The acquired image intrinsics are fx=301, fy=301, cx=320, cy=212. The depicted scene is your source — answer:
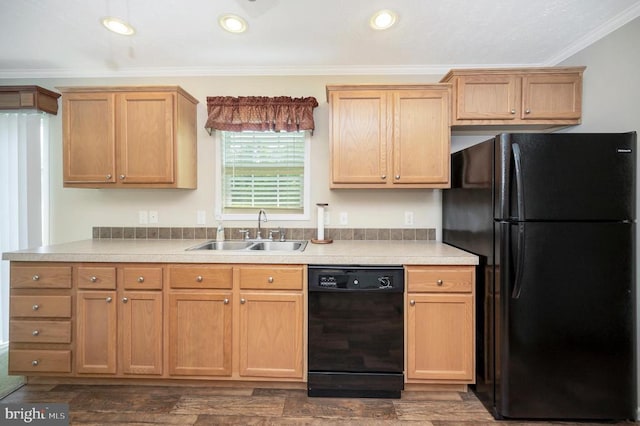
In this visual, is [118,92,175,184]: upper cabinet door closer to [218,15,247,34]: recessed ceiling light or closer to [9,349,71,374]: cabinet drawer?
[218,15,247,34]: recessed ceiling light

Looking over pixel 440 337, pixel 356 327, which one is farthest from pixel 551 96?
Answer: pixel 356 327

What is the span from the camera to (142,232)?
8.99ft

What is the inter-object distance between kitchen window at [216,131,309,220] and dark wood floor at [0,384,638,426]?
1391 millimetres

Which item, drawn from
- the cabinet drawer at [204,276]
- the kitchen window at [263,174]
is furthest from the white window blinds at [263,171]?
the cabinet drawer at [204,276]

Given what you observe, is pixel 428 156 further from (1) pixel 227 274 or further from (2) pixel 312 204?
(1) pixel 227 274

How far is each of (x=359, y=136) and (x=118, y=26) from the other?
183cm

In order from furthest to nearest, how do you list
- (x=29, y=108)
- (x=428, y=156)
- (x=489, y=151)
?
(x=29, y=108)
(x=428, y=156)
(x=489, y=151)

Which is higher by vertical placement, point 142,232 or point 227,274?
point 142,232

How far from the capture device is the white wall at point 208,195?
268 centimetres

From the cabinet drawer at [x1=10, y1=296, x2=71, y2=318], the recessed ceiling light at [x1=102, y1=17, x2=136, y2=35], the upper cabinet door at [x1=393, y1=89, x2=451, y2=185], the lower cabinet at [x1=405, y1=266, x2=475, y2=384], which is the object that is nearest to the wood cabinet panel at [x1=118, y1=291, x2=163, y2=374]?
the cabinet drawer at [x1=10, y1=296, x2=71, y2=318]

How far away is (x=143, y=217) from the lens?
108 inches

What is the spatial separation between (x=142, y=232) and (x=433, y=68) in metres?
2.98

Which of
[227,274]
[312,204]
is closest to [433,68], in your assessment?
[312,204]

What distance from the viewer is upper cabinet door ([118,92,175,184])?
236cm
